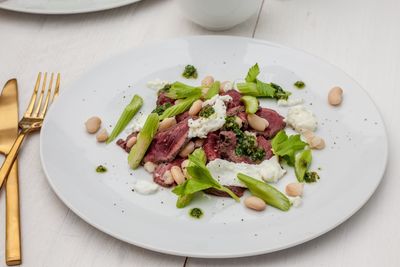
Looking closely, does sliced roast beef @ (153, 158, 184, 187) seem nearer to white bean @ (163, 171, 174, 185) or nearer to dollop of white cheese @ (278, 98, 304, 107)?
white bean @ (163, 171, 174, 185)

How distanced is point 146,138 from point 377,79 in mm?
996

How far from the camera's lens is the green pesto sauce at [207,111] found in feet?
6.57

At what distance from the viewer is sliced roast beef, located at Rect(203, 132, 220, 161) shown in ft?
6.39

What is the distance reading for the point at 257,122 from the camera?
6.70 ft

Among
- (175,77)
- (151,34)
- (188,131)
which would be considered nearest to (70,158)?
(188,131)

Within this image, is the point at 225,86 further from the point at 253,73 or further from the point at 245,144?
the point at 245,144

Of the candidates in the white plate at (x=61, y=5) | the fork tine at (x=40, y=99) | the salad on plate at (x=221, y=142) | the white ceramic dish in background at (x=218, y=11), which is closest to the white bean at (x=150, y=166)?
the salad on plate at (x=221, y=142)

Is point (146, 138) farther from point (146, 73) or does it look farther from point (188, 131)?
point (146, 73)

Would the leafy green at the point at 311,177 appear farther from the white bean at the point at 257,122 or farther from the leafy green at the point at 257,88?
the leafy green at the point at 257,88

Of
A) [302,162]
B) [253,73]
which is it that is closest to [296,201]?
[302,162]

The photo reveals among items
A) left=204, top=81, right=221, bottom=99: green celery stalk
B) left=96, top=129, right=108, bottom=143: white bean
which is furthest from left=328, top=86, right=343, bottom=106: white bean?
left=96, top=129, right=108, bottom=143: white bean

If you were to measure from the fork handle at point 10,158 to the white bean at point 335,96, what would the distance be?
107 cm

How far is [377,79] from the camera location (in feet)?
8.13

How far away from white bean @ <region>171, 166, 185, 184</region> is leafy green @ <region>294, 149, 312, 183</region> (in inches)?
13.7
